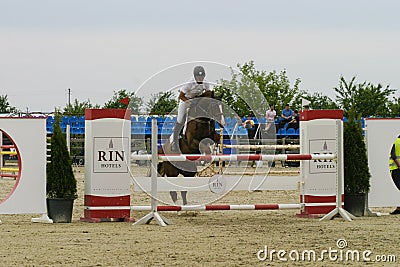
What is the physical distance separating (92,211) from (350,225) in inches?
135

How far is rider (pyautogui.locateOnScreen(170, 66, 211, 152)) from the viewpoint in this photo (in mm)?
11070

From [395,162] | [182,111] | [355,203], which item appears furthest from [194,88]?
[395,162]

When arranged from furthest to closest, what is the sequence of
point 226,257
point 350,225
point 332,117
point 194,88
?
point 332,117 < point 194,88 < point 350,225 < point 226,257

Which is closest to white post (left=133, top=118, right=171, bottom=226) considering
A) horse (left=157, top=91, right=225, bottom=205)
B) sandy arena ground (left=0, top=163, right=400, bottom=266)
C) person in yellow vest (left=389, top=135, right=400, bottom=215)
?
sandy arena ground (left=0, top=163, right=400, bottom=266)

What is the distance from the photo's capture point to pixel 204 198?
12367mm

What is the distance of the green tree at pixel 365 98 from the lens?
44481mm

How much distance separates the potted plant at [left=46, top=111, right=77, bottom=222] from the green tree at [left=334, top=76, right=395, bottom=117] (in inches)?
1332

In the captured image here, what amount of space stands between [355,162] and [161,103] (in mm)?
2928

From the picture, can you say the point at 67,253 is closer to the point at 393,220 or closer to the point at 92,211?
the point at 92,211

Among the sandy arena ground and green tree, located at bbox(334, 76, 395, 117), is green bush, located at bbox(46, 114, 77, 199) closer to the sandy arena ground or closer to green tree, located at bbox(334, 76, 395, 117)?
the sandy arena ground

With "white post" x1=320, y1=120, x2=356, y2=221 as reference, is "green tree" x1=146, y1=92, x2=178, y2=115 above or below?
above

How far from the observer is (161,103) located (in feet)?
38.7

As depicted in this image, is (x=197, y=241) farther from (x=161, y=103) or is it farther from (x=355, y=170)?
(x=355, y=170)

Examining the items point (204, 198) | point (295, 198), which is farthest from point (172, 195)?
point (295, 198)
